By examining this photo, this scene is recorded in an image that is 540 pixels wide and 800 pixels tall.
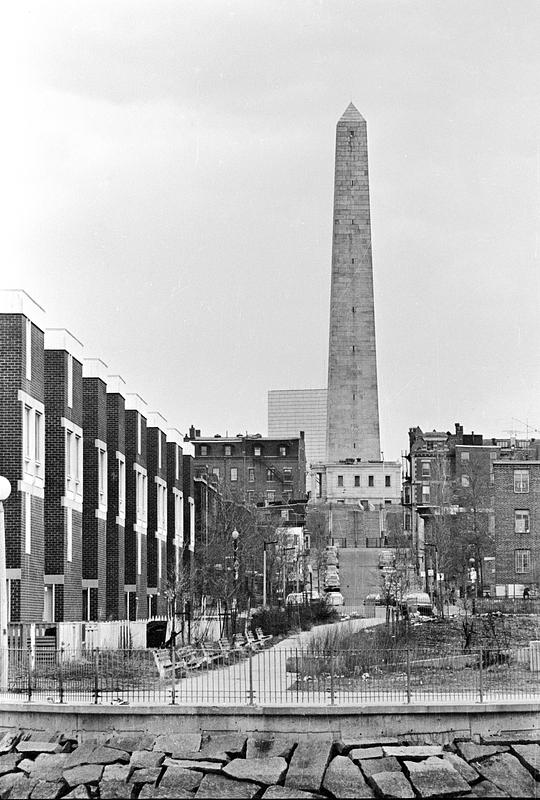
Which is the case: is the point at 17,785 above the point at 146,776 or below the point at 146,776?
below

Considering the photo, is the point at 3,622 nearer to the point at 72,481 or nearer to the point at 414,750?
the point at 414,750

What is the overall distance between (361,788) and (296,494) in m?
153

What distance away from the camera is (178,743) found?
73.4 ft

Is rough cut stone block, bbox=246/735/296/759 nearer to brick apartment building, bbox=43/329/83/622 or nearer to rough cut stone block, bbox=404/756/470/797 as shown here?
rough cut stone block, bbox=404/756/470/797

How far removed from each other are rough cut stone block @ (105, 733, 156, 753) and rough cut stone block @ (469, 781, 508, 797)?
533cm

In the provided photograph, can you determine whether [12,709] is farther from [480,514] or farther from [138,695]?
[480,514]

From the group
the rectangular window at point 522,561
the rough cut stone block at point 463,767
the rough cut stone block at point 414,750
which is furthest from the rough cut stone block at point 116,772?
the rectangular window at point 522,561

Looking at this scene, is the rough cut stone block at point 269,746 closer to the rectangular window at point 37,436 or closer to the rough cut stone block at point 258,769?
the rough cut stone block at point 258,769

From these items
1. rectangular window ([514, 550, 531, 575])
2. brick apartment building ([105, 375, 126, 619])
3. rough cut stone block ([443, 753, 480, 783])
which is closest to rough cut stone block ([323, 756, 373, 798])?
rough cut stone block ([443, 753, 480, 783])

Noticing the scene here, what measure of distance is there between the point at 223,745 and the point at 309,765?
1.52m

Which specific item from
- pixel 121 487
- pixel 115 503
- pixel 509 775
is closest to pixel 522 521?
pixel 121 487

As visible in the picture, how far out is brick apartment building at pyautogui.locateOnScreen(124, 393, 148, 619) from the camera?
2195 inches

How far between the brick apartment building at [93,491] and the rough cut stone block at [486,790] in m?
27.4

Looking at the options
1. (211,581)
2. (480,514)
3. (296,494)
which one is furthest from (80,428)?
(296,494)
